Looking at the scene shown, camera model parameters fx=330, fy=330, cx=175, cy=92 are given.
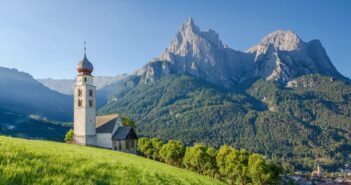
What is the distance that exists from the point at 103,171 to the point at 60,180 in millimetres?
3640

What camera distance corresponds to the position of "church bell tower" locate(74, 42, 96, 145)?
86688 mm

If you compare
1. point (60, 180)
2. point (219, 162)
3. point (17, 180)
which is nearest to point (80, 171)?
point (60, 180)

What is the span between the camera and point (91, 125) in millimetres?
87812

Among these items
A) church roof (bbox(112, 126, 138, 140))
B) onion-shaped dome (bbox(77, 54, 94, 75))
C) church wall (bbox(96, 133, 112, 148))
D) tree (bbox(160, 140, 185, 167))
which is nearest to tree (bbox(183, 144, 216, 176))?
tree (bbox(160, 140, 185, 167))

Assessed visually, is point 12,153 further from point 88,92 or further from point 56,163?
point 88,92

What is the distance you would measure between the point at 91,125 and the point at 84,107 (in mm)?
5130

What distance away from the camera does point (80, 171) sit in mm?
14016

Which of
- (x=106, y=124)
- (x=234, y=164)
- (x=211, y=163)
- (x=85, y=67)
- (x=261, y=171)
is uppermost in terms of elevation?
(x=85, y=67)

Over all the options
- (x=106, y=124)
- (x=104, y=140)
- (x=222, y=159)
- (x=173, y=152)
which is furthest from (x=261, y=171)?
(x=106, y=124)

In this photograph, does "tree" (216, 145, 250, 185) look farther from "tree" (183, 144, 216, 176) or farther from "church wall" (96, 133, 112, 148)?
"church wall" (96, 133, 112, 148)

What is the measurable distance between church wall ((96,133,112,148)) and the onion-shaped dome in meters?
17.5

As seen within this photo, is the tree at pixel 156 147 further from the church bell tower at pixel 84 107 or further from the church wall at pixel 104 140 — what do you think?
the church bell tower at pixel 84 107

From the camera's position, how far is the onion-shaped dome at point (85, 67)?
89506 mm

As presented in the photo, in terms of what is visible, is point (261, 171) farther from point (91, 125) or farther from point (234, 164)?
point (91, 125)
